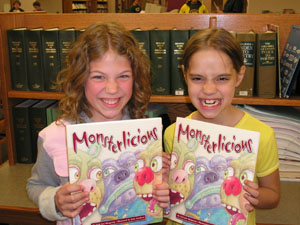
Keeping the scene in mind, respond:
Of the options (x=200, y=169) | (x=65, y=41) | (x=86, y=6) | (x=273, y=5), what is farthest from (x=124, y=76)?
(x=86, y=6)

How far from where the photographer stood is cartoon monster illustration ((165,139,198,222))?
1.07 meters

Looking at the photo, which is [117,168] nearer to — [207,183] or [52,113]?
[207,183]

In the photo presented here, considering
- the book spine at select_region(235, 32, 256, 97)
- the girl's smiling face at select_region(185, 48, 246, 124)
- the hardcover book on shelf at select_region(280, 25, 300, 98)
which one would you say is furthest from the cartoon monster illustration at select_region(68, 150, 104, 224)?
the hardcover book on shelf at select_region(280, 25, 300, 98)

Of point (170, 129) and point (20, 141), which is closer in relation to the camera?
point (170, 129)

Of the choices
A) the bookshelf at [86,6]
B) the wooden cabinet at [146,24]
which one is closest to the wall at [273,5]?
the wooden cabinet at [146,24]

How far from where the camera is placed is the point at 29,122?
6.03 ft

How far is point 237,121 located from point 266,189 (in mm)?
234

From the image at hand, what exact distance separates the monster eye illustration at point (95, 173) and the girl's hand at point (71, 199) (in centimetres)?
4

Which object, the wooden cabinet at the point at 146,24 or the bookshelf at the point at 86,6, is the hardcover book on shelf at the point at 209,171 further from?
the bookshelf at the point at 86,6

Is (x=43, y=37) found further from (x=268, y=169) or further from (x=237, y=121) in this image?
(x=268, y=169)

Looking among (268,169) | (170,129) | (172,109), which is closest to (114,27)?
(170,129)

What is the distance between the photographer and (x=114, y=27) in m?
1.12

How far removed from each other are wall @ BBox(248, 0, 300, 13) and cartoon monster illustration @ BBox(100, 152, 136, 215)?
6.24 m

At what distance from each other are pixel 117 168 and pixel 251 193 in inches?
15.6
